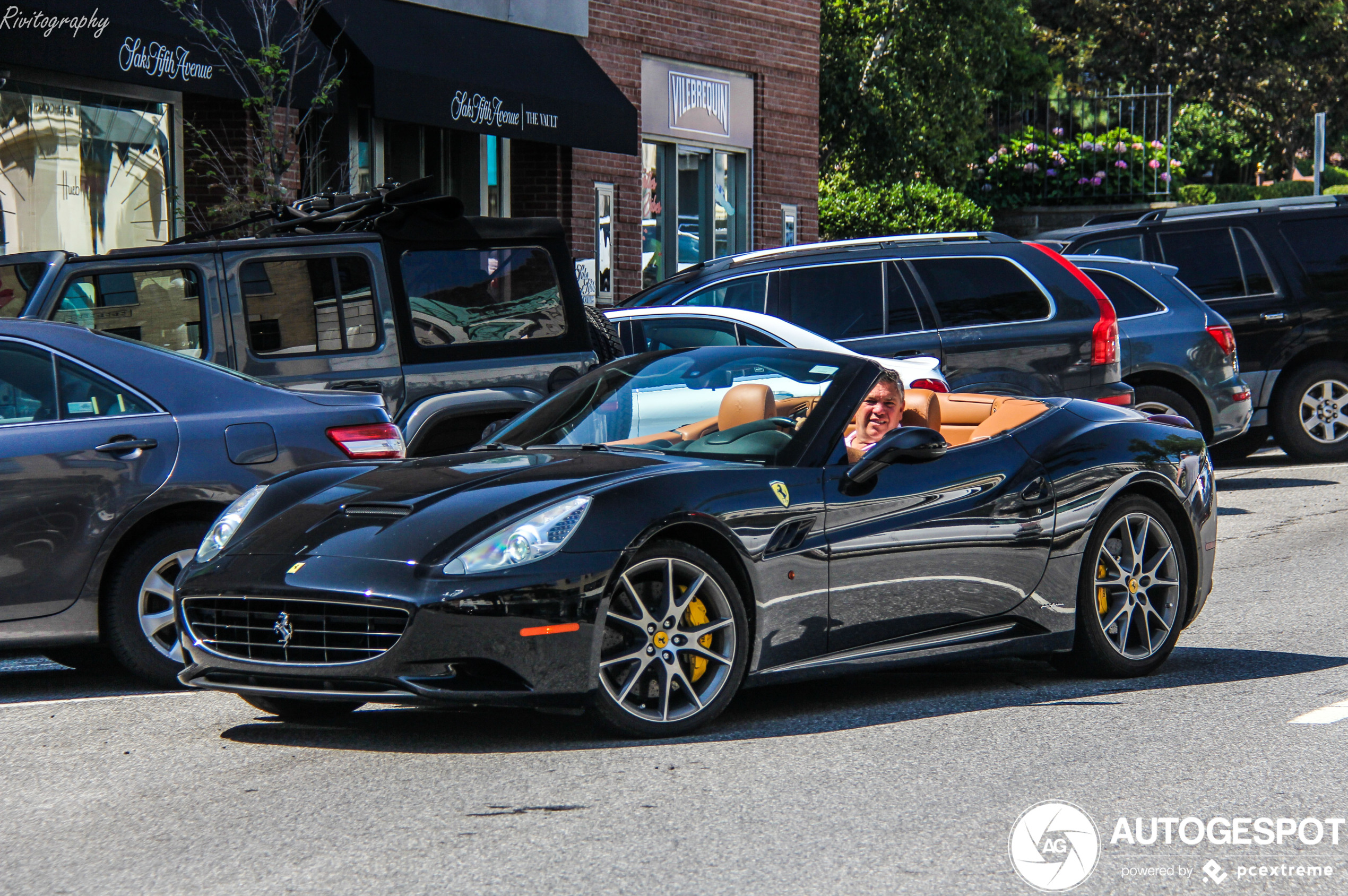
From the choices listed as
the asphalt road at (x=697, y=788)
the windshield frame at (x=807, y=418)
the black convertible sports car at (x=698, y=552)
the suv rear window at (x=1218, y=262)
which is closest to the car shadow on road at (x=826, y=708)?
the asphalt road at (x=697, y=788)

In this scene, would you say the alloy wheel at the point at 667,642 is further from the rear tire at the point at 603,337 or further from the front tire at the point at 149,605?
the rear tire at the point at 603,337

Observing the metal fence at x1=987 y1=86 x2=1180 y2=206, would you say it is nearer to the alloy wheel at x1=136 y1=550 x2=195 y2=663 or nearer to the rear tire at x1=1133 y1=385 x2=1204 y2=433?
the rear tire at x1=1133 y1=385 x2=1204 y2=433

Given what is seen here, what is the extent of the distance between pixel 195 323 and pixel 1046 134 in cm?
2478

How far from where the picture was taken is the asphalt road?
14.4ft

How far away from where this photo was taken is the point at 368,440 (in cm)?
733

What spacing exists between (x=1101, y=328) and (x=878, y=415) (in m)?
5.68

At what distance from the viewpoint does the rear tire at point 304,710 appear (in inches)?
245

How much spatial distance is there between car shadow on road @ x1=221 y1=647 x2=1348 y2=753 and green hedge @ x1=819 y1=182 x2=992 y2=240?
20304 millimetres

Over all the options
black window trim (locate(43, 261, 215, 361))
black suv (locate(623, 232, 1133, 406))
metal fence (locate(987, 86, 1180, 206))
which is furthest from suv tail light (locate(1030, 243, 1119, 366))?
metal fence (locate(987, 86, 1180, 206))

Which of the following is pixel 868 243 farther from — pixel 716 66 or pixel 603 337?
pixel 716 66

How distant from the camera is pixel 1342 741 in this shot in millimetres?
5902

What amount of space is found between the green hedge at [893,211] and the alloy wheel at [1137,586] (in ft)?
67.3

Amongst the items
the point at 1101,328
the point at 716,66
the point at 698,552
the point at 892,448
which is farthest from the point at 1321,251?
the point at 698,552

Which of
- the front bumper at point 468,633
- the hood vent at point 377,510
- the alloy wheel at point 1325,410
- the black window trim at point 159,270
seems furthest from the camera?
the alloy wheel at point 1325,410
